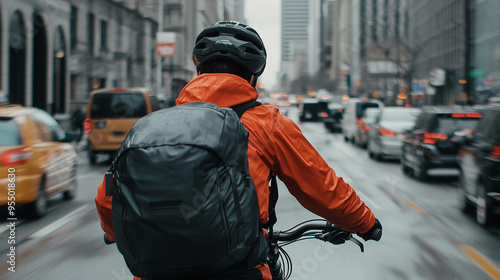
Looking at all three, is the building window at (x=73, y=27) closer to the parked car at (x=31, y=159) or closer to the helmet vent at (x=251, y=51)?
the parked car at (x=31, y=159)

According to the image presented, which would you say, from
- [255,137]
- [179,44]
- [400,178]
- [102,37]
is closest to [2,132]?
[255,137]

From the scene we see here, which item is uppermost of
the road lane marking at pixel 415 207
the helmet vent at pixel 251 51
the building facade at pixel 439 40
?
the building facade at pixel 439 40

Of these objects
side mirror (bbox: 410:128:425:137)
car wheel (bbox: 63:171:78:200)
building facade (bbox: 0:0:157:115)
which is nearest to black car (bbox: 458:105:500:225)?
side mirror (bbox: 410:128:425:137)

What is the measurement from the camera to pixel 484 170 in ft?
27.2

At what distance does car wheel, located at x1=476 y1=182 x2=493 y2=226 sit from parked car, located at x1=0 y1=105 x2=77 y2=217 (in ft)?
20.6

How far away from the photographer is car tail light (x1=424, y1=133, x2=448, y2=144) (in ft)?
42.3

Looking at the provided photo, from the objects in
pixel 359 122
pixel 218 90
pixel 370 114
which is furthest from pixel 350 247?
Answer: pixel 359 122

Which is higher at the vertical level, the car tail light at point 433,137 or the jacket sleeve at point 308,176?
the jacket sleeve at point 308,176

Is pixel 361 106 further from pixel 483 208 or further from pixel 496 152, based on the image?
pixel 496 152

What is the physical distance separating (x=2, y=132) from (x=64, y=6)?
986 inches

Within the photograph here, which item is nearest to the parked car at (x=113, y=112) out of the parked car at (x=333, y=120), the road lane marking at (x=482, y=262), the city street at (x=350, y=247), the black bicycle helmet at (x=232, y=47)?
the city street at (x=350, y=247)

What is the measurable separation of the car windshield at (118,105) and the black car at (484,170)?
30.8 feet

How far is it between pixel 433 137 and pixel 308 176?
37.0 ft

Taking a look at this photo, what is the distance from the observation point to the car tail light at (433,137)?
12898mm
